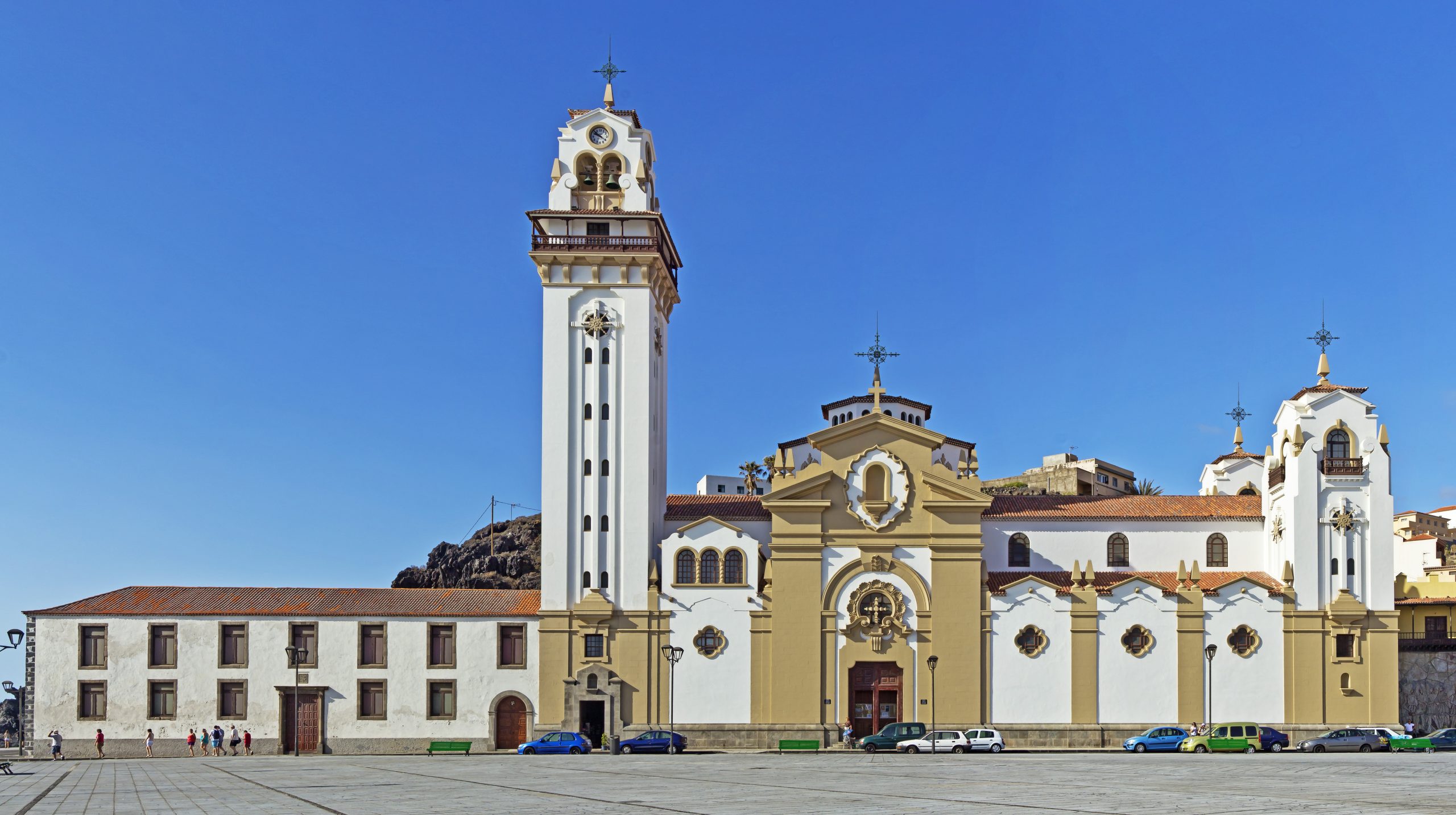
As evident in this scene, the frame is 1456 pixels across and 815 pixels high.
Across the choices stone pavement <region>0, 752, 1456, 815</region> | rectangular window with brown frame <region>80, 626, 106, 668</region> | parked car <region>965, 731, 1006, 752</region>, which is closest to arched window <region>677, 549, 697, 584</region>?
stone pavement <region>0, 752, 1456, 815</region>

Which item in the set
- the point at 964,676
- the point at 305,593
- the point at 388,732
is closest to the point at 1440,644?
the point at 964,676

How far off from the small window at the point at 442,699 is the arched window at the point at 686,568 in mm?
10847

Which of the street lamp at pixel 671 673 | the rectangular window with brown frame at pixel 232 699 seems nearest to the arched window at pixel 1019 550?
the street lamp at pixel 671 673

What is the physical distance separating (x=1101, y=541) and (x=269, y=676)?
37.1m

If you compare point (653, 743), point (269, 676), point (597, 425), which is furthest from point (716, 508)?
point (269, 676)

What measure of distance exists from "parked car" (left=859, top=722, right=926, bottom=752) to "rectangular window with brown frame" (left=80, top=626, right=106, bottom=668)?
32527mm

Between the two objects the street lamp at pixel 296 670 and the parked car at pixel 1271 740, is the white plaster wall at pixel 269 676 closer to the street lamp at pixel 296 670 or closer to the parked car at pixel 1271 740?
the street lamp at pixel 296 670

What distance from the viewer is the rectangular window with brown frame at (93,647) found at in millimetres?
57250

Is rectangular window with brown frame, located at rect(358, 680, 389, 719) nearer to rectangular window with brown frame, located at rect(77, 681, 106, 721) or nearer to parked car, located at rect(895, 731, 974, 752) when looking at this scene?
rectangular window with brown frame, located at rect(77, 681, 106, 721)

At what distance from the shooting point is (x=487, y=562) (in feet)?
308

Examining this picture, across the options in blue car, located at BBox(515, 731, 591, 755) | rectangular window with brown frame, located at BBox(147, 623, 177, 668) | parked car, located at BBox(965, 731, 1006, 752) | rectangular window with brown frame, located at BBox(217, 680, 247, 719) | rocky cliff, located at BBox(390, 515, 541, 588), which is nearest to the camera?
parked car, located at BBox(965, 731, 1006, 752)

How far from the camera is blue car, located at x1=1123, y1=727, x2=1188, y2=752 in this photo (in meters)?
50.6

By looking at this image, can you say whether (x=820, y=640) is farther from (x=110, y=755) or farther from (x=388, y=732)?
(x=110, y=755)

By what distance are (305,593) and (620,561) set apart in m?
14.3
